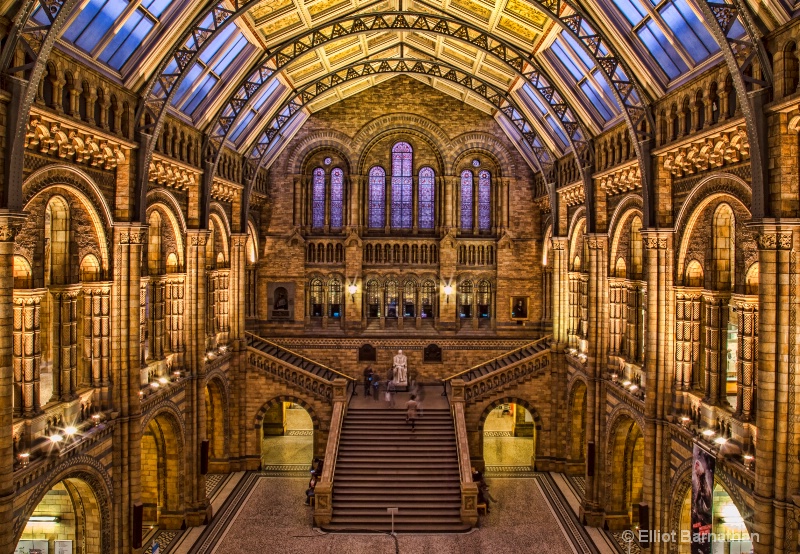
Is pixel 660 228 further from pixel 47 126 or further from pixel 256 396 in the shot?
pixel 256 396

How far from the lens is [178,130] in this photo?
66.8 feet

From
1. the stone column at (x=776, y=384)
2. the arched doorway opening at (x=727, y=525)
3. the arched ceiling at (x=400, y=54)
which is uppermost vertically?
the arched ceiling at (x=400, y=54)

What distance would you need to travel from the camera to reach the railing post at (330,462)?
69.9ft

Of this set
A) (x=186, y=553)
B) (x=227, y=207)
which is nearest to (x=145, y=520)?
(x=186, y=553)

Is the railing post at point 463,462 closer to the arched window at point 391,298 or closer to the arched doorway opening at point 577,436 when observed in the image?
the arched doorway opening at point 577,436

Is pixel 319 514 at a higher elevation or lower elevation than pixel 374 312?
lower

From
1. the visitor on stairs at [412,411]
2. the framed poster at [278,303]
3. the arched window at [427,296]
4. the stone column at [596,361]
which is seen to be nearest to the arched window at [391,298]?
the arched window at [427,296]

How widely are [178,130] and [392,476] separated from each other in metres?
15.0

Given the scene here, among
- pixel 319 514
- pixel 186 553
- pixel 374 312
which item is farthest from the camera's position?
pixel 374 312

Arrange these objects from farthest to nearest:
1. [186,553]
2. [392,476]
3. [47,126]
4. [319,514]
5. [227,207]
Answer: [227,207] → [392,476] → [319,514] → [186,553] → [47,126]

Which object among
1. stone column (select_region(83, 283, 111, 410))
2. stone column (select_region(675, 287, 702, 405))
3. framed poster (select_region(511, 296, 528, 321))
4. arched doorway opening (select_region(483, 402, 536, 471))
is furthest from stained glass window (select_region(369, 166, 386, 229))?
stone column (select_region(675, 287, 702, 405))

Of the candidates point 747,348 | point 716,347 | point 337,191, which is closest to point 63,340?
point 747,348

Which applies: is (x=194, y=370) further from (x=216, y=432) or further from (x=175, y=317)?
(x=216, y=432)

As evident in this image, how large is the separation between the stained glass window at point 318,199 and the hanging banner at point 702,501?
23.9 m
